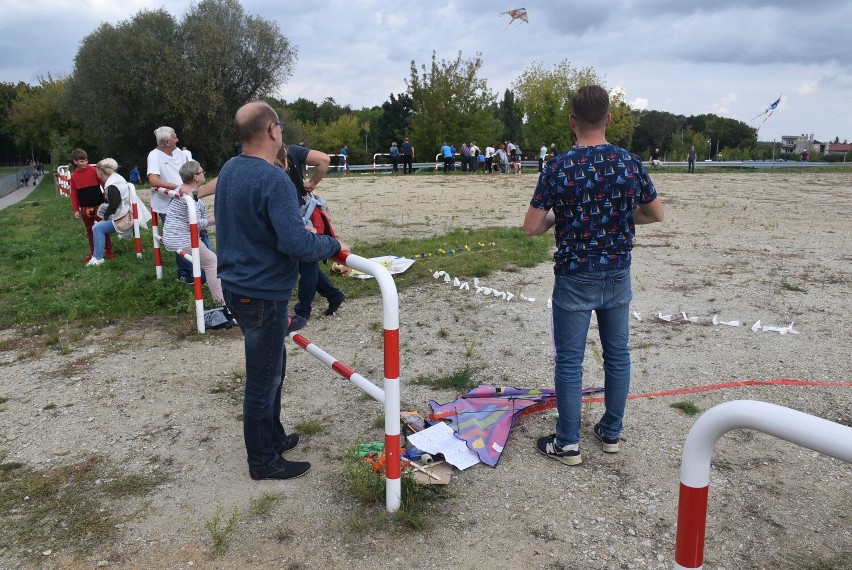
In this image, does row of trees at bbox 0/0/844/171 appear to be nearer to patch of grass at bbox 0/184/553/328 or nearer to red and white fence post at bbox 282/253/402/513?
patch of grass at bbox 0/184/553/328

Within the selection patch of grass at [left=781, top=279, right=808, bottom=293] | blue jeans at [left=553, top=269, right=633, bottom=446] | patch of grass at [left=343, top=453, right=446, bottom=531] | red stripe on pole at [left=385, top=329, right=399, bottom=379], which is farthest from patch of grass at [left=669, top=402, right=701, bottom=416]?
patch of grass at [left=781, top=279, right=808, bottom=293]

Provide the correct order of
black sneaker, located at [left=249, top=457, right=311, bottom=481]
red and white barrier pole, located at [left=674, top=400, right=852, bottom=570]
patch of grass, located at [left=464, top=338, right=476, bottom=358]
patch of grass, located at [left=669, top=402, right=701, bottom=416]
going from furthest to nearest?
1. patch of grass, located at [left=464, top=338, right=476, bottom=358]
2. patch of grass, located at [left=669, top=402, right=701, bottom=416]
3. black sneaker, located at [left=249, top=457, right=311, bottom=481]
4. red and white barrier pole, located at [left=674, top=400, right=852, bottom=570]

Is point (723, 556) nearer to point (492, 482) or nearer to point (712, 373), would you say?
point (492, 482)

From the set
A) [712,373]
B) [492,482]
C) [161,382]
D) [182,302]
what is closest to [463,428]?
[492,482]

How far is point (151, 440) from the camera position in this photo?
3895 millimetres

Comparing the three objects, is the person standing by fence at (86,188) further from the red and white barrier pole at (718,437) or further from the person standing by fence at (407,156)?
the person standing by fence at (407,156)

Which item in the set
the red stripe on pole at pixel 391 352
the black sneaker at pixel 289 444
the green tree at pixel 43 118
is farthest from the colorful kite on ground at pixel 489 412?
the green tree at pixel 43 118

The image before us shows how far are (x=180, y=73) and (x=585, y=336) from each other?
1597 inches

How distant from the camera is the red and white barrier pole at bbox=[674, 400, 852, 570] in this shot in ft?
4.36

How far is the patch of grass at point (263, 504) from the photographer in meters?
3.10

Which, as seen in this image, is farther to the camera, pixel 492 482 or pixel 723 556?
pixel 492 482

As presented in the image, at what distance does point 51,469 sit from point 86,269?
19.4 ft

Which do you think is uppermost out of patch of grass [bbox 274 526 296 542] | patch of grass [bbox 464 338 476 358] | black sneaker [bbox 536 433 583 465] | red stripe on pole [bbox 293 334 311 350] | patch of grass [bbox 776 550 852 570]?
red stripe on pole [bbox 293 334 311 350]

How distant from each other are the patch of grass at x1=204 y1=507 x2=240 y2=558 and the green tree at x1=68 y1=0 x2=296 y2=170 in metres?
39.5
